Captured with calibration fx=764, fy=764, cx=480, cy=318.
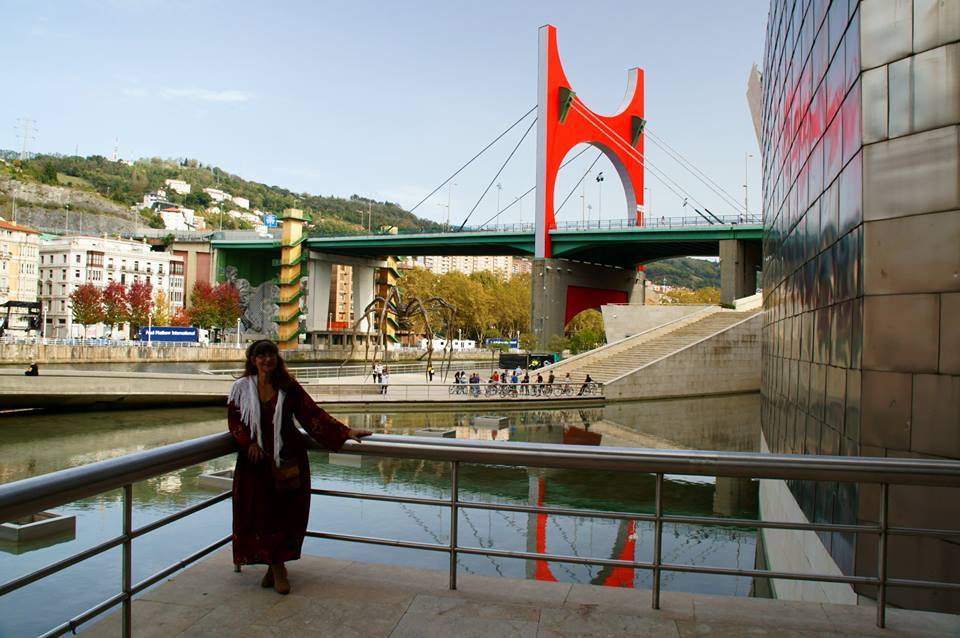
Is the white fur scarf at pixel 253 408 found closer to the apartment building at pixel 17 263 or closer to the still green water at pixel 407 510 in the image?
the still green water at pixel 407 510

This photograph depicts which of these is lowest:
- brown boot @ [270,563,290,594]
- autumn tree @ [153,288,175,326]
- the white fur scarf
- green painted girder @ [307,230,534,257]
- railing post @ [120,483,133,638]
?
brown boot @ [270,563,290,594]

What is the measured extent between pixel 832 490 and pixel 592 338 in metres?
48.6

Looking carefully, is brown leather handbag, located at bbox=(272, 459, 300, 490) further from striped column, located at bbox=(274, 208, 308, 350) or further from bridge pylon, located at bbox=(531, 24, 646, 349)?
striped column, located at bbox=(274, 208, 308, 350)

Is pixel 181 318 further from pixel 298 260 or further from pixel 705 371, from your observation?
pixel 705 371

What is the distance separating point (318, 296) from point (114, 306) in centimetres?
1969

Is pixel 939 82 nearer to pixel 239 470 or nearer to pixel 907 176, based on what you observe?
pixel 907 176

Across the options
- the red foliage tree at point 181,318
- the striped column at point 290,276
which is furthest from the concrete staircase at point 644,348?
the red foliage tree at point 181,318

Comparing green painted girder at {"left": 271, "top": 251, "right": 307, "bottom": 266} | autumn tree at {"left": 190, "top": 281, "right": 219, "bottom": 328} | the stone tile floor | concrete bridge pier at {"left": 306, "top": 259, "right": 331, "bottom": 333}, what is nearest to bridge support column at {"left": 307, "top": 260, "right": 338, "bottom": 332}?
concrete bridge pier at {"left": 306, "top": 259, "right": 331, "bottom": 333}

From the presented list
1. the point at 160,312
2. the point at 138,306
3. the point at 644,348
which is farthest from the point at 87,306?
the point at 644,348

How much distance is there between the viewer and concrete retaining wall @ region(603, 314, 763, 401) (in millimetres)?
37438

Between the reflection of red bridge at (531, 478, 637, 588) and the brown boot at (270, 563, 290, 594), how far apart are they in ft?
20.7

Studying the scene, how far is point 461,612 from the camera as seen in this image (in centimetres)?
346

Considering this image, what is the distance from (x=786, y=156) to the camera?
13078 millimetres

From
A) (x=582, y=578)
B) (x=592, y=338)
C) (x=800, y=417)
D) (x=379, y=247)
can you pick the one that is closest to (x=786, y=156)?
(x=800, y=417)
